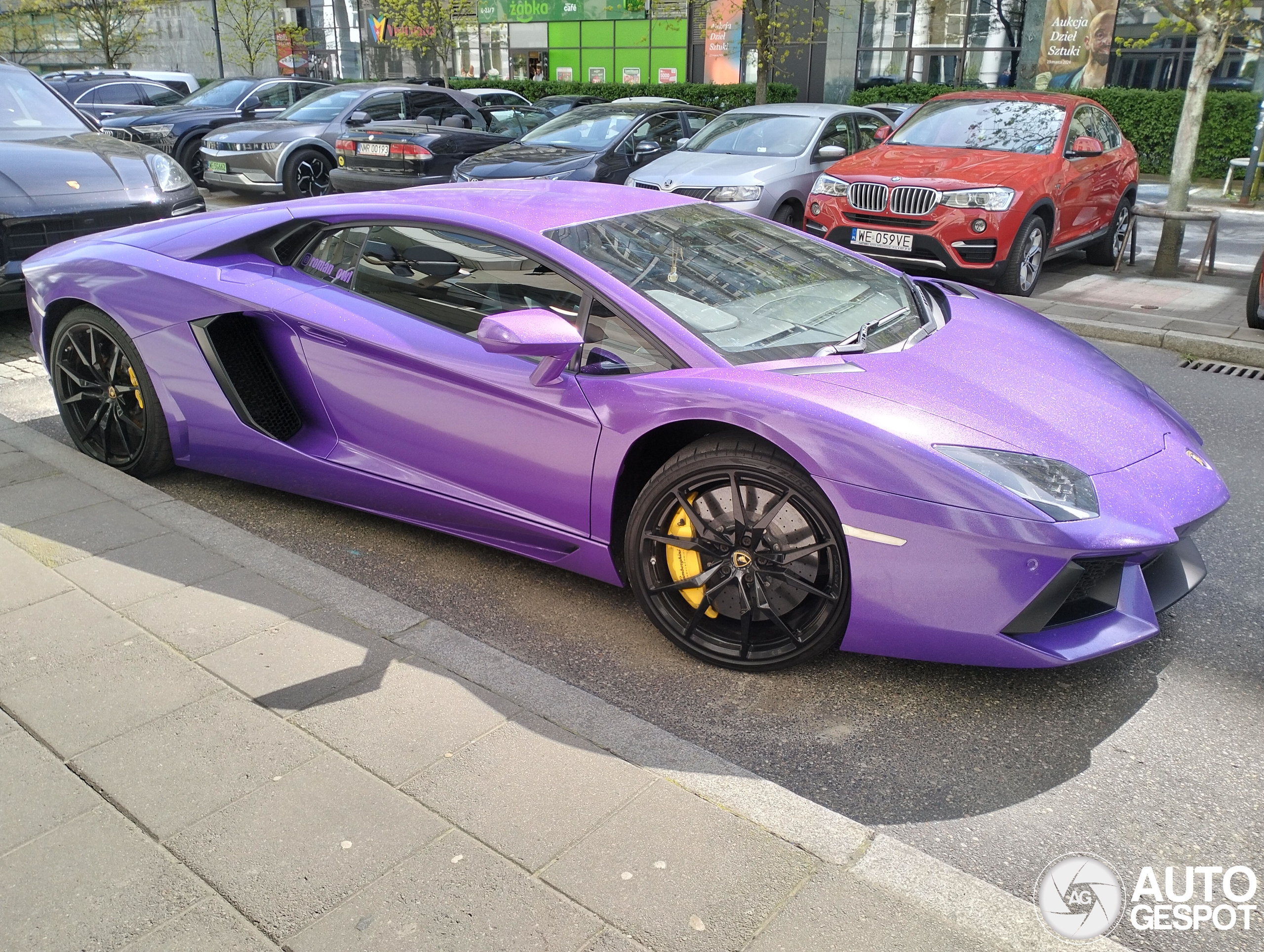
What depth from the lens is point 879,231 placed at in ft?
28.3

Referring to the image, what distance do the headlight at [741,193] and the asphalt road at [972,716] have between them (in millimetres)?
6133

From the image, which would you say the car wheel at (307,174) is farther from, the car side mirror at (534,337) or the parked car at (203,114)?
the car side mirror at (534,337)

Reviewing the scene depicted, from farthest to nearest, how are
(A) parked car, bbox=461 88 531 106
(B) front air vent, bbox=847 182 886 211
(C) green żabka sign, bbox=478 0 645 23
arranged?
(C) green żabka sign, bbox=478 0 645 23 → (A) parked car, bbox=461 88 531 106 → (B) front air vent, bbox=847 182 886 211

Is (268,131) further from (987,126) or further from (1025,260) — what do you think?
(1025,260)

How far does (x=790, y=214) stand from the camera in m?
9.93

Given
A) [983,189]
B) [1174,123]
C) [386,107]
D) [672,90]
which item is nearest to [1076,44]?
[1174,123]

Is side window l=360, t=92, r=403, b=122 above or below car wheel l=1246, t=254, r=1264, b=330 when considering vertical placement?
above

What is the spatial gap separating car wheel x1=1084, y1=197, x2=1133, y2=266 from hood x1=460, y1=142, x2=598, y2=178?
4.96 metres

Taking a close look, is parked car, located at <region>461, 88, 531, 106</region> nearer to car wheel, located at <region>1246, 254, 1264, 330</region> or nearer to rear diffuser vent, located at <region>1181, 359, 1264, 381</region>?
car wheel, located at <region>1246, 254, 1264, 330</region>

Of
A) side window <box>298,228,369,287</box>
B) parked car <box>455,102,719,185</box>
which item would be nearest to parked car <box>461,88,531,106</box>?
parked car <box>455,102,719,185</box>

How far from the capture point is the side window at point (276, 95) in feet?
52.9

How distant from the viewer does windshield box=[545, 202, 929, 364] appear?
329 cm

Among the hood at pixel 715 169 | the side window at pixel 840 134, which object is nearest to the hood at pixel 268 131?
the hood at pixel 715 169

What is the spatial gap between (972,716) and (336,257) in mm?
2677
